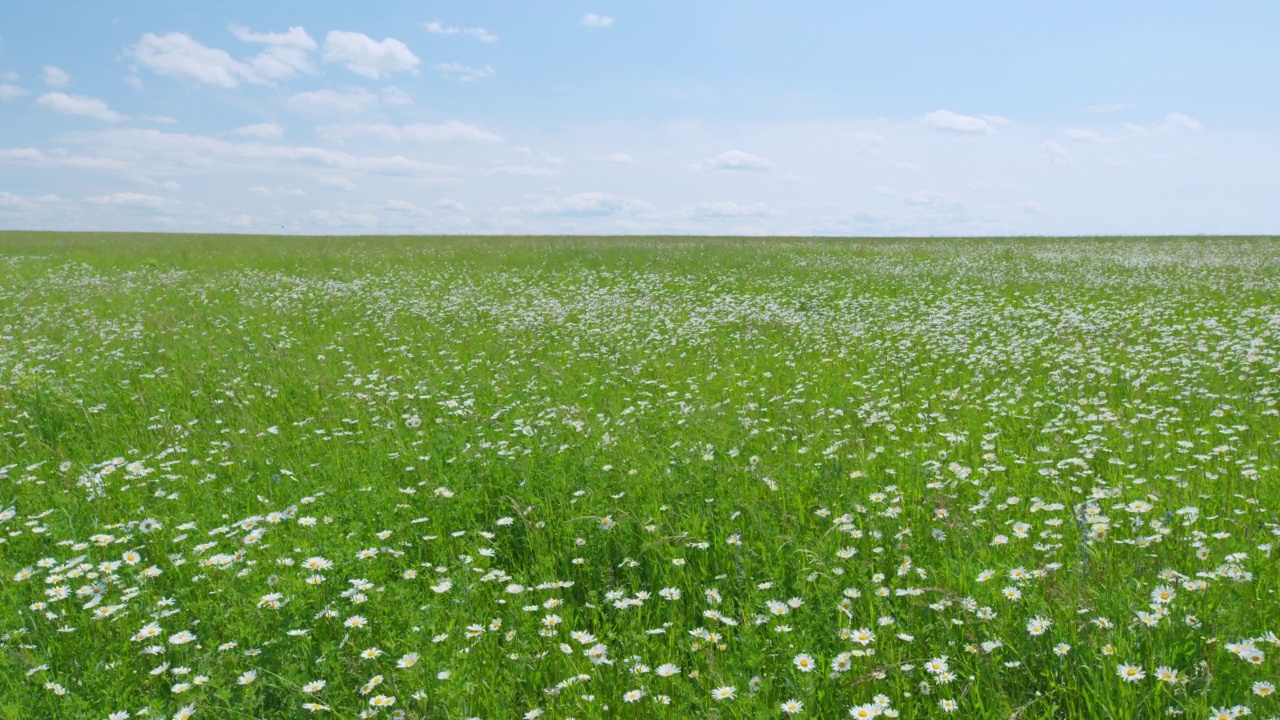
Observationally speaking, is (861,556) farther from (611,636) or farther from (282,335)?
(282,335)

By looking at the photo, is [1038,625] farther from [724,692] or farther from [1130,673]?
[724,692]

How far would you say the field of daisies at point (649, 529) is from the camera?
10.2ft

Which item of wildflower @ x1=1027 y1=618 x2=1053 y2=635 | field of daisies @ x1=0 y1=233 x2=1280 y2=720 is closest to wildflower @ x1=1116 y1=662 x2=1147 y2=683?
field of daisies @ x1=0 y1=233 x2=1280 y2=720

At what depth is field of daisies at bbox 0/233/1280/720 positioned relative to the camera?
10.2 feet

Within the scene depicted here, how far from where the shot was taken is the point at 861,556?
4059 millimetres

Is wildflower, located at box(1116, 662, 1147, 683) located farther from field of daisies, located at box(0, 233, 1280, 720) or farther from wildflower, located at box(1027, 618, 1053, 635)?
wildflower, located at box(1027, 618, 1053, 635)

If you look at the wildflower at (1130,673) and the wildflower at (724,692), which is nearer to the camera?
the wildflower at (1130,673)

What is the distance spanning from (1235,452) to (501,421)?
5.90 meters

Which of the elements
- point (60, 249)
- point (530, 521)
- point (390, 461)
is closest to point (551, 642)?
point (530, 521)

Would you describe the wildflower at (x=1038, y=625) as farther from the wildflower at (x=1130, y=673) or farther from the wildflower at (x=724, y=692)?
the wildflower at (x=724, y=692)

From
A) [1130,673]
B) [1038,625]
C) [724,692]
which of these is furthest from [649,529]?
[1130,673]

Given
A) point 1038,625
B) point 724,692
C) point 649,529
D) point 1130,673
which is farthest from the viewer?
point 649,529

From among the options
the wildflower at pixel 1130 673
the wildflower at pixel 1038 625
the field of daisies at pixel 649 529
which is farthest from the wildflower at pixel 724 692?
the wildflower at pixel 1130 673

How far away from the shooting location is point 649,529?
4.22 meters
